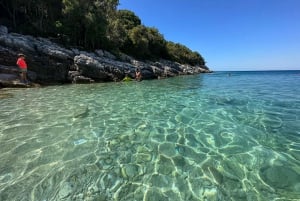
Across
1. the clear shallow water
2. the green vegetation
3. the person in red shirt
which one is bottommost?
the clear shallow water

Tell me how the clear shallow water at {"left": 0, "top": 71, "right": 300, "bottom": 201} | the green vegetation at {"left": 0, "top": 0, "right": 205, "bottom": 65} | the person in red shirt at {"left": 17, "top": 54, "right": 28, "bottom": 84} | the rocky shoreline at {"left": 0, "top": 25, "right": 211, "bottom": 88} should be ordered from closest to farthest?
the clear shallow water at {"left": 0, "top": 71, "right": 300, "bottom": 201}
the person in red shirt at {"left": 17, "top": 54, "right": 28, "bottom": 84}
the rocky shoreline at {"left": 0, "top": 25, "right": 211, "bottom": 88}
the green vegetation at {"left": 0, "top": 0, "right": 205, "bottom": 65}

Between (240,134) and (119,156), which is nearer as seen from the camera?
(119,156)

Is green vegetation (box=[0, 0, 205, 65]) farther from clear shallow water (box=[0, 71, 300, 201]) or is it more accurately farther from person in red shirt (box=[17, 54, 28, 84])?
clear shallow water (box=[0, 71, 300, 201])

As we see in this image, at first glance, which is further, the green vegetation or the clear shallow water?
the green vegetation

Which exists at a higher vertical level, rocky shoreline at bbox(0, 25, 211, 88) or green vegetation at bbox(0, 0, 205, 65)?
green vegetation at bbox(0, 0, 205, 65)

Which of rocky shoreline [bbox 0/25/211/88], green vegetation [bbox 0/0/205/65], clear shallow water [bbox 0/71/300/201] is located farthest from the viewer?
green vegetation [bbox 0/0/205/65]

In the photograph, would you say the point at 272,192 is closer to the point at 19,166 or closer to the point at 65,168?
the point at 65,168

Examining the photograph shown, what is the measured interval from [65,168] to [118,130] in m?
2.61

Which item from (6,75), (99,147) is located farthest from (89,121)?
(6,75)

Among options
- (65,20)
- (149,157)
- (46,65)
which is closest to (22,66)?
(46,65)

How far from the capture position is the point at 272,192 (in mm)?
3725

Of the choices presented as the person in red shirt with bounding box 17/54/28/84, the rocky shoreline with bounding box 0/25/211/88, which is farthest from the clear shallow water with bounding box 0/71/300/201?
the rocky shoreline with bounding box 0/25/211/88

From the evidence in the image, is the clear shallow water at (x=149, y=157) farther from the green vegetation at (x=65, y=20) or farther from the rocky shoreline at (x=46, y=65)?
the green vegetation at (x=65, y=20)

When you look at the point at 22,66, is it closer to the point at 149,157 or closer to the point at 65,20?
the point at 65,20
